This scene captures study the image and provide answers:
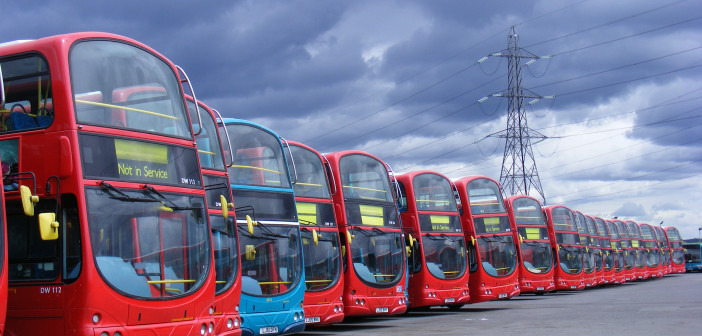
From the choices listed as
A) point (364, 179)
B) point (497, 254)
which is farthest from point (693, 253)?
point (364, 179)

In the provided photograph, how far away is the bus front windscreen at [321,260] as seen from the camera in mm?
17156

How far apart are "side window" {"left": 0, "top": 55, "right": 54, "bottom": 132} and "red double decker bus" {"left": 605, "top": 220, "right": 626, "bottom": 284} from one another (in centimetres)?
3613

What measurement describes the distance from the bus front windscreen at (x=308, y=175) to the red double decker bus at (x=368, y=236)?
106 centimetres

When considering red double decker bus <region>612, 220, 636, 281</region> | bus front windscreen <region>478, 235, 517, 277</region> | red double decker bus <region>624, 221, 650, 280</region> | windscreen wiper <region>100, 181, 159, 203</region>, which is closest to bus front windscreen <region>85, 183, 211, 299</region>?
windscreen wiper <region>100, 181, 159, 203</region>

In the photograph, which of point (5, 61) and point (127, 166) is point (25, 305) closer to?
point (127, 166)

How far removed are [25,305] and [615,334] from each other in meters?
10.1

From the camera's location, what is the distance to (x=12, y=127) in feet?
34.0

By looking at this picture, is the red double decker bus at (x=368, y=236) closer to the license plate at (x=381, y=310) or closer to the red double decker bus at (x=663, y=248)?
the license plate at (x=381, y=310)

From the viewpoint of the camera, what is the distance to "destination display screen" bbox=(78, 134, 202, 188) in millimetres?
10117

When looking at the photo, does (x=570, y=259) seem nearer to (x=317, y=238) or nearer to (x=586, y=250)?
(x=586, y=250)

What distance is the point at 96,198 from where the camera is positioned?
10.0 metres

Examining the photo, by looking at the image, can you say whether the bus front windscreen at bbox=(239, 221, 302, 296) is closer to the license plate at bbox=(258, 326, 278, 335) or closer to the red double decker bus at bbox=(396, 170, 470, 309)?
the license plate at bbox=(258, 326, 278, 335)

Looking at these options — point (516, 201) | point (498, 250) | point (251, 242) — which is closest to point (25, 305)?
point (251, 242)

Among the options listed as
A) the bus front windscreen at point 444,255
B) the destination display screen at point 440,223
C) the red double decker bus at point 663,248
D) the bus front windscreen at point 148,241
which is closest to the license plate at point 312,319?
the bus front windscreen at point 148,241
